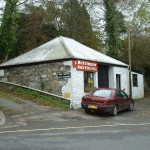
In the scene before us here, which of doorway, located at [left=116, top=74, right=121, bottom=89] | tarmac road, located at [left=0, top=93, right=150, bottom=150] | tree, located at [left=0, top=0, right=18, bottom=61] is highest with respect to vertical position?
tree, located at [left=0, top=0, right=18, bottom=61]

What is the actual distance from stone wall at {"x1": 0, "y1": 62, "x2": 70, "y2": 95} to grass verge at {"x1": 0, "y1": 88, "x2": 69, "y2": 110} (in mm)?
800

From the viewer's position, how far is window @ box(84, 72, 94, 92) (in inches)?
915

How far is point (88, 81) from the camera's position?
928 inches

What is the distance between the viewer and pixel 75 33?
38469 mm

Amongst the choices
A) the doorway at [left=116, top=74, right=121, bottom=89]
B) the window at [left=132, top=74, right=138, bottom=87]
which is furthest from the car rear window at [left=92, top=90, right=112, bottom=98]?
the window at [left=132, top=74, right=138, bottom=87]

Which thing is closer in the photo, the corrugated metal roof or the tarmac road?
the tarmac road

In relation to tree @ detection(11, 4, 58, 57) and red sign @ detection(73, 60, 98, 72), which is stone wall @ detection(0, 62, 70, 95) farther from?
tree @ detection(11, 4, 58, 57)

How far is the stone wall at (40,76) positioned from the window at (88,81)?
6.53ft

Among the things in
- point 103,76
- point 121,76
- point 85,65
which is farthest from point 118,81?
point 85,65

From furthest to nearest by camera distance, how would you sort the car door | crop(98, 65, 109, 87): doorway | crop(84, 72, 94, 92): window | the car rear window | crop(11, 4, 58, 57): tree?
crop(11, 4, 58, 57): tree → crop(98, 65, 109, 87): doorway → crop(84, 72, 94, 92): window → the car door → the car rear window

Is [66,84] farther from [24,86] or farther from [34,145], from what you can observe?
[34,145]

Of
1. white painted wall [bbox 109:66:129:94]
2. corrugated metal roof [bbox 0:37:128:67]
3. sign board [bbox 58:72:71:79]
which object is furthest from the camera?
white painted wall [bbox 109:66:129:94]

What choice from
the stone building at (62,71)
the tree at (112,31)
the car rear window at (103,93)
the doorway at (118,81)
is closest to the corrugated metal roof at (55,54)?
the stone building at (62,71)

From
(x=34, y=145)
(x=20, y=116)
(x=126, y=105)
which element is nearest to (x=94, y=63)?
(x=126, y=105)
